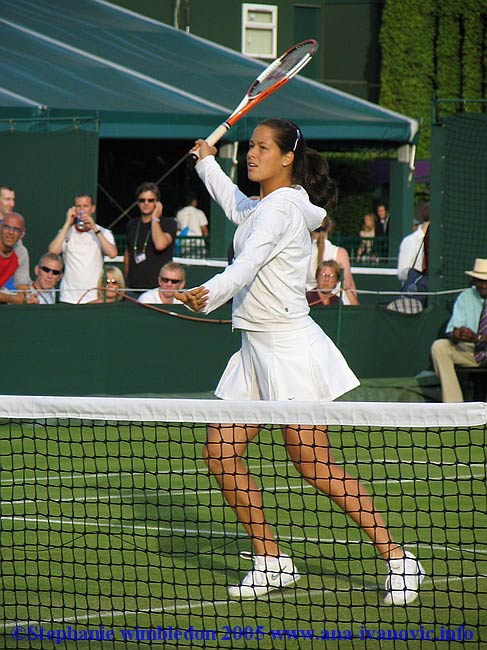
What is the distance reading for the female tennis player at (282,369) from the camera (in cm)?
567

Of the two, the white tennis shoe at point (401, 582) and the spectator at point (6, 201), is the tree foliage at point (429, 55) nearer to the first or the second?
the spectator at point (6, 201)

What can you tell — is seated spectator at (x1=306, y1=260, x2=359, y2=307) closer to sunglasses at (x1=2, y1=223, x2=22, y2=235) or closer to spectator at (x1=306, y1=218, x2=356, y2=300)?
spectator at (x1=306, y1=218, x2=356, y2=300)

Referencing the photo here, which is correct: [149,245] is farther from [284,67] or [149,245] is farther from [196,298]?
[196,298]

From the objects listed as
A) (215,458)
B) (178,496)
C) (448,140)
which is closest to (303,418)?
(215,458)

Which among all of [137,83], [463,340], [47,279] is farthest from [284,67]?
[137,83]

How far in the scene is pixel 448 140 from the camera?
1316 centimetres

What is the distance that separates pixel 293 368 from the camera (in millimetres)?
5750

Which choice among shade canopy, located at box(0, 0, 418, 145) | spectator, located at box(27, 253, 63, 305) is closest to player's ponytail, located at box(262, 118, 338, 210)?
spectator, located at box(27, 253, 63, 305)

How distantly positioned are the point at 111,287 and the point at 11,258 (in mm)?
989

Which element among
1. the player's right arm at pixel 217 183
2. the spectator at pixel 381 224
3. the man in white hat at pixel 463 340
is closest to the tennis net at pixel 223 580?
the player's right arm at pixel 217 183

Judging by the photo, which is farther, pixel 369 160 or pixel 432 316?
pixel 369 160

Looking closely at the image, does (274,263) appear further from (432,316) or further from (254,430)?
(432,316)

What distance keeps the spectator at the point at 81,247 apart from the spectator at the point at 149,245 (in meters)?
0.31

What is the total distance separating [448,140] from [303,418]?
866 centimetres
